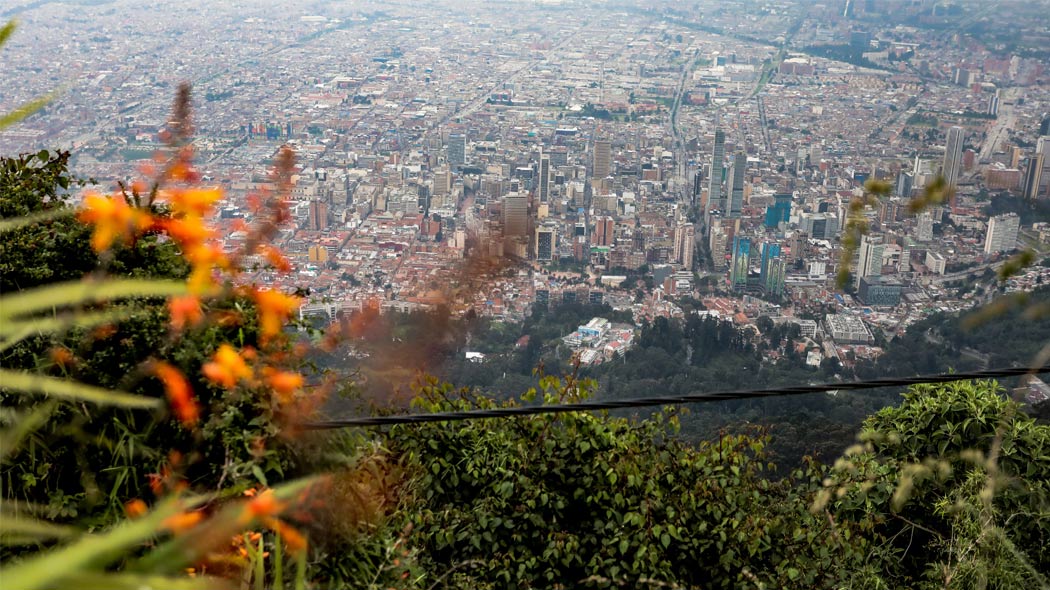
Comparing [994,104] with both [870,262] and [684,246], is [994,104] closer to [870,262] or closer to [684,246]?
[870,262]

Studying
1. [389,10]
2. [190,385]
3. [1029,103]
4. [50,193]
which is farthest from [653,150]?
[190,385]

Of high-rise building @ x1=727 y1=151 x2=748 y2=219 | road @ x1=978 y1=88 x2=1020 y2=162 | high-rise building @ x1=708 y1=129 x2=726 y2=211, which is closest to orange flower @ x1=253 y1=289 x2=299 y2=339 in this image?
road @ x1=978 y1=88 x2=1020 y2=162

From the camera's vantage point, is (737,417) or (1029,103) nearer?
(737,417)

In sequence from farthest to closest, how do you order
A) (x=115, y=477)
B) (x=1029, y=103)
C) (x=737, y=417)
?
(x=1029, y=103)
(x=737, y=417)
(x=115, y=477)

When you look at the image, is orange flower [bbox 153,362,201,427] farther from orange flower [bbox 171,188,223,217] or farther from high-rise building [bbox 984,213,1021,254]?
high-rise building [bbox 984,213,1021,254]

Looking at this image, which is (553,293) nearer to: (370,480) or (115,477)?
(370,480)

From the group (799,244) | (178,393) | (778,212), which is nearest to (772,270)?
(799,244)

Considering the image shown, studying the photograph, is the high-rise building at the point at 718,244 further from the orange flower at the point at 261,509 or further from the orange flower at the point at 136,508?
the orange flower at the point at 261,509
